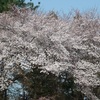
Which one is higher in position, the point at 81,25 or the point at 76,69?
the point at 81,25

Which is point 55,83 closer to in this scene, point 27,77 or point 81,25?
point 27,77

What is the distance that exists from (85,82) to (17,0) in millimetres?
7549

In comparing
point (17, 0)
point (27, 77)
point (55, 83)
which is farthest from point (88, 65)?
point (17, 0)

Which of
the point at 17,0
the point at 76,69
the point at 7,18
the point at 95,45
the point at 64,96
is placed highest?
the point at 17,0

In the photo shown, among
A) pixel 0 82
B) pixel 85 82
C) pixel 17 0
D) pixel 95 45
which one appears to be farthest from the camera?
pixel 17 0

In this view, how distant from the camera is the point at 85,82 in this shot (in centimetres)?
1553

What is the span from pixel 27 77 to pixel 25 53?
38.6 inches

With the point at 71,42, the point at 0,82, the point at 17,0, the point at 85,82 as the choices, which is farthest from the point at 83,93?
the point at 17,0

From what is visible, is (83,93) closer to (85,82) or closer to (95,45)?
(85,82)

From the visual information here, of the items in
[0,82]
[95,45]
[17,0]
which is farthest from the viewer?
[17,0]

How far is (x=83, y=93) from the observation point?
15.9m

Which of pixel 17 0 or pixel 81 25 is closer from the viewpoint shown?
pixel 81 25

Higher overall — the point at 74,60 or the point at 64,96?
the point at 74,60

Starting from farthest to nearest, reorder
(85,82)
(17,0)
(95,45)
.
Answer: (17,0), (95,45), (85,82)
